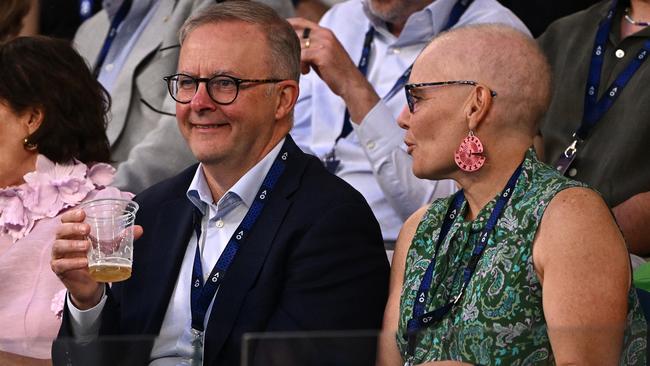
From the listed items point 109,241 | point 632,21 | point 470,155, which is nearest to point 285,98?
point 470,155

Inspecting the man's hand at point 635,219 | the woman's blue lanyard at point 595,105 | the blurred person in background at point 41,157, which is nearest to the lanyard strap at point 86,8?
the blurred person in background at point 41,157

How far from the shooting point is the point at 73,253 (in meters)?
3.28

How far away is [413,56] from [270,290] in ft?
5.24

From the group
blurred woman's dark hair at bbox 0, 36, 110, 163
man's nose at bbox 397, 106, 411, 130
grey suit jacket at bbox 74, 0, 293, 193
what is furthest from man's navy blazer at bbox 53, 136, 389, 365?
grey suit jacket at bbox 74, 0, 293, 193

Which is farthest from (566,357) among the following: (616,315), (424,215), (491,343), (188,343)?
(188,343)

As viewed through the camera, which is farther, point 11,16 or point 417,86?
point 11,16

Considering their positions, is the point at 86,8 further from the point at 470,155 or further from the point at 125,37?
the point at 470,155

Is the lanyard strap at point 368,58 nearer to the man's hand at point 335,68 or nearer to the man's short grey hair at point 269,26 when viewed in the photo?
the man's hand at point 335,68

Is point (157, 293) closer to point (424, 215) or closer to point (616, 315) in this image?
point (424, 215)

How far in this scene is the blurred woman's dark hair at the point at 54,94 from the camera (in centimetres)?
407

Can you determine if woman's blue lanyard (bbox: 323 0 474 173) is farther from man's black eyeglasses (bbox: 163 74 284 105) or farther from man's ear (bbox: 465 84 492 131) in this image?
man's ear (bbox: 465 84 492 131)

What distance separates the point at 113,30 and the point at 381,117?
1.63m

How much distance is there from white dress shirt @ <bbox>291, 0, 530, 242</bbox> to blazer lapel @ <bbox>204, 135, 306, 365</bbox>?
0.80 meters

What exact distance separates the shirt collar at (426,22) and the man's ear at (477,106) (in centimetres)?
137
